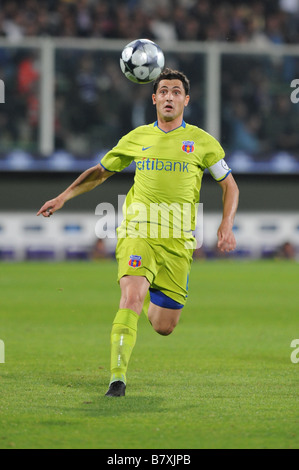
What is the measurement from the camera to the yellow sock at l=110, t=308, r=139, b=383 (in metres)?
6.26

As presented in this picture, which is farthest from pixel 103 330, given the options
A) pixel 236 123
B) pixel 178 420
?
pixel 236 123

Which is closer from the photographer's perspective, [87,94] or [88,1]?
[87,94]

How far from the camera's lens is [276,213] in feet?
70.4

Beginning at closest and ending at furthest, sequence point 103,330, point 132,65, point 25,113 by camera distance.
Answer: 1. point 132,65
2. point 103,330
3. point 25,113

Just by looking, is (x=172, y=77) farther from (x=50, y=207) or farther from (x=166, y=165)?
(x=50, y=207)

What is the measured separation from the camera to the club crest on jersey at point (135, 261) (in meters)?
6.76

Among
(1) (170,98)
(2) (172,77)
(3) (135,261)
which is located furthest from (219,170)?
(3) (135,261)

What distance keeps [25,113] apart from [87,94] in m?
1.52

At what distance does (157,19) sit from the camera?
23.3m

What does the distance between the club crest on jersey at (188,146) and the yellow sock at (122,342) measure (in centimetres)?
141

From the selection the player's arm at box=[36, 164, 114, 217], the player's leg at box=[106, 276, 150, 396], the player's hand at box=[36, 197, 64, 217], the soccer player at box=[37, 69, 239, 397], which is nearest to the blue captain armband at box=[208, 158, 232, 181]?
the soccer player at box=[37, 69, 239, 397]

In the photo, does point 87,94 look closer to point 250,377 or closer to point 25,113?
point 25,113

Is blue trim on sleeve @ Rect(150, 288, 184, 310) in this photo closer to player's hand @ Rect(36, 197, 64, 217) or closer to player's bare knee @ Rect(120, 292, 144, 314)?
player's bare knee @ Rect(120, 292, 144, 314)

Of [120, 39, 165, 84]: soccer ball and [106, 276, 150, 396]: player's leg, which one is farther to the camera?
[120, 39, 165, 84]: soccer ball
